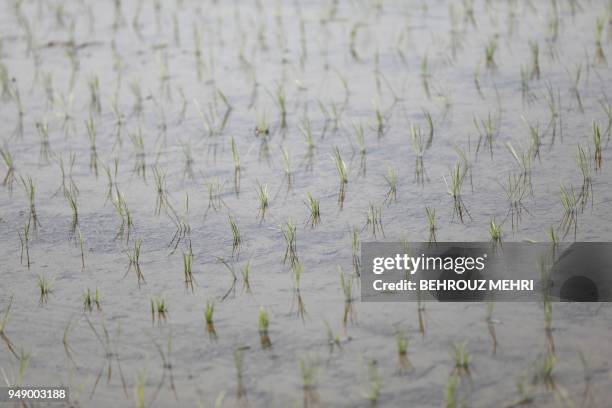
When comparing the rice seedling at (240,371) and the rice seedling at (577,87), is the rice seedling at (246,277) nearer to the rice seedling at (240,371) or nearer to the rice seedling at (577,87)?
the rice seedling at (240,371)

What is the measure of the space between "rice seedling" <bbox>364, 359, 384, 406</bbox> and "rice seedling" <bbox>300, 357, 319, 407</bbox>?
16 cm

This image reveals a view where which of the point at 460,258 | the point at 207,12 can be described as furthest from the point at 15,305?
the point at 207,12

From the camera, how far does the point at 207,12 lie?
6.79 m

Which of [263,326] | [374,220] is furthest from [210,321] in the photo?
[374,220]

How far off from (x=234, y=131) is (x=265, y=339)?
208 cm

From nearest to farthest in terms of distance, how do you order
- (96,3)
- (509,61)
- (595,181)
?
1. (595,181)
2. (509,61)
3. (96,3)

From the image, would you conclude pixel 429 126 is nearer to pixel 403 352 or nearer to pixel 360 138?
pixel 360 138

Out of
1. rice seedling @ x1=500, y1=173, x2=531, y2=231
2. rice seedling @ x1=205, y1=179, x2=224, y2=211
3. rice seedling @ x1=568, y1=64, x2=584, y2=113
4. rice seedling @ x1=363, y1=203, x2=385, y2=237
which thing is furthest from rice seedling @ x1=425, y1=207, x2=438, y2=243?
rice seedling @ x1=568, y1=64, x2=584, y2=113

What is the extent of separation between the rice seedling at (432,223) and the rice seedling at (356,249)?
293mm

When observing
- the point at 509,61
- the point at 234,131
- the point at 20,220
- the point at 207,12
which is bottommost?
the point at 20,220

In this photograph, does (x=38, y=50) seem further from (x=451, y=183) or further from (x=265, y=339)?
(x=265, y=339)

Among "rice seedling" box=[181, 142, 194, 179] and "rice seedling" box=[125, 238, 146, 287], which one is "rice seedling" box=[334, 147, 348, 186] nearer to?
"rice seedling" box=[181, 142, 194, 179]

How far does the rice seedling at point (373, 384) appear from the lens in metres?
2.34

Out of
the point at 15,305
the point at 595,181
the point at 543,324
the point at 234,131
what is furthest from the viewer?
the point at 234,131
